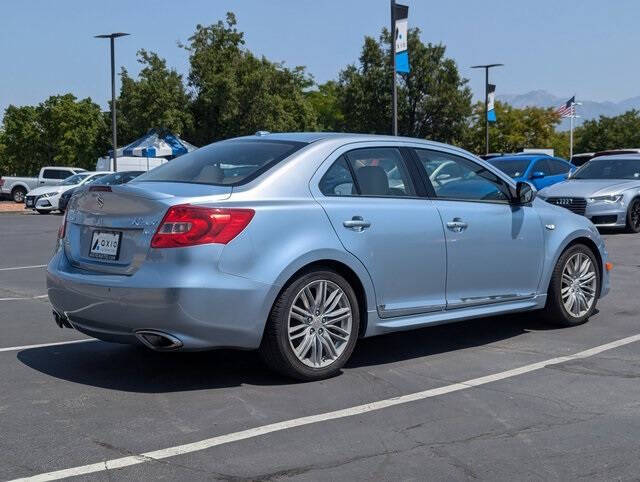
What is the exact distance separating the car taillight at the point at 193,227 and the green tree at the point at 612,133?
7260 centimetres

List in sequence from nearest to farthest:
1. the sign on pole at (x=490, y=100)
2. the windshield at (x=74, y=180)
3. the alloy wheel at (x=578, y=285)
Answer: the alloy wheel at (x=578, y=285), the windshield at (x=74, y=180), the sign on pole at (x=490, y=100)

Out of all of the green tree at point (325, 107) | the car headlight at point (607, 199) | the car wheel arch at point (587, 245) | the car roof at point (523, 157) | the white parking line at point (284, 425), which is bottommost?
the white parking line at point (284, 425)

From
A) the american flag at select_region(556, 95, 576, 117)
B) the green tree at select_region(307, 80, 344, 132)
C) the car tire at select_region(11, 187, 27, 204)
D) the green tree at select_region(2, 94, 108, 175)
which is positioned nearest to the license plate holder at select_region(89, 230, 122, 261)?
the car tire at select_region(11, 187, 27, 204)

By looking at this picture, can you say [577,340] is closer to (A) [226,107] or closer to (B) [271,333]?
(B) [271,333]

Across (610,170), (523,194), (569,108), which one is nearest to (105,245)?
(523,194)

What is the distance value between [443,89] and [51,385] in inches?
1971

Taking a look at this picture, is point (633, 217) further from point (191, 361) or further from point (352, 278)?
point (191, 361)

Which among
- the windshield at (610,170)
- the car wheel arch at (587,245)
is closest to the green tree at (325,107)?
the windshield at (610,170)

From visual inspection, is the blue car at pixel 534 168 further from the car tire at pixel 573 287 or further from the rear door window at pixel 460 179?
the rear door window at pixel 460 179

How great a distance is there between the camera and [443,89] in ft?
177

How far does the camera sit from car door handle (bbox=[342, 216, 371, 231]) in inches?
232

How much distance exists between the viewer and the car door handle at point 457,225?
21.3 ft

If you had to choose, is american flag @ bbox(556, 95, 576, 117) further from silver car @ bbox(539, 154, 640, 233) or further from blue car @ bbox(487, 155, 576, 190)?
silver car @ bbox(539, 154, 640, 233)

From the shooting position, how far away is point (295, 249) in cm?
556
